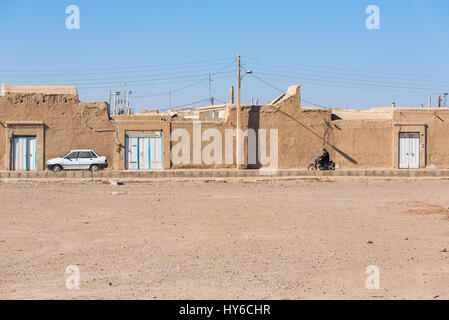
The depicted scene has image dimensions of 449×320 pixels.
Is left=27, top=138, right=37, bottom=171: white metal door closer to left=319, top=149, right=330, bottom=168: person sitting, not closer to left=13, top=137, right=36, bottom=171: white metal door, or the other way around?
left=13, top=137, right=36, bottom=171: white metal door

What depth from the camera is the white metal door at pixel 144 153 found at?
2941cm

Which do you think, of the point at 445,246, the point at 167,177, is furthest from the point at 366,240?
the point at 167,177

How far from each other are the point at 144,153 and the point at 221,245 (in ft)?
65.0

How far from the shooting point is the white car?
2712 cm

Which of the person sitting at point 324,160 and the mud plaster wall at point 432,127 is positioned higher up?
the mud plaster wall at point 432,127

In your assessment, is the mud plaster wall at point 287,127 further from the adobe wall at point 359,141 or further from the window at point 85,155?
the window at point 85,155

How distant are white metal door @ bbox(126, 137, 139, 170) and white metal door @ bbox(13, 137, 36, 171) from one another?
4.45 metres

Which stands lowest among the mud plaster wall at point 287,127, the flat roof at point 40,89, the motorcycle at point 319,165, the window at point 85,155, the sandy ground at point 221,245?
the sandy ground at point 221,245

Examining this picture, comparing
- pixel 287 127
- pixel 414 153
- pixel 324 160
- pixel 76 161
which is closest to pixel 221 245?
pixel 76 161

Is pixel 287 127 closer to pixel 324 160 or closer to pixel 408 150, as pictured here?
pixel 324 160

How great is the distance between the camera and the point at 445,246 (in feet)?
33.3

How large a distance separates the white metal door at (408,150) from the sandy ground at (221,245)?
44.8 feet

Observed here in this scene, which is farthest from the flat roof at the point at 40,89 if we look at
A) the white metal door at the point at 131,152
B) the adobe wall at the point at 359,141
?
the adobe wall at the point at 359,141
